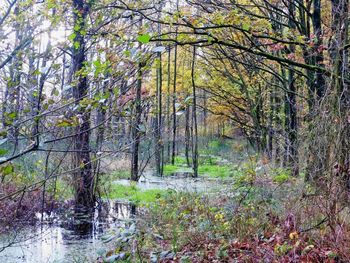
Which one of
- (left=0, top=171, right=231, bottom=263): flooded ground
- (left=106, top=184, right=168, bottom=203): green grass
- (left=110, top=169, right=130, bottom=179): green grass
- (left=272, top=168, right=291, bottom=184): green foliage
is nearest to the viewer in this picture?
(left=0, top=171, right=231, bottom=263): flooded ground

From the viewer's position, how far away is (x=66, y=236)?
714 cm

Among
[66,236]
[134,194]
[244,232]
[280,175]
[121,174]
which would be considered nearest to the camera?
[244,232]

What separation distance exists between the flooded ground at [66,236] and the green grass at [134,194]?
1.42 feet

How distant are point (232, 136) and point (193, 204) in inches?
824

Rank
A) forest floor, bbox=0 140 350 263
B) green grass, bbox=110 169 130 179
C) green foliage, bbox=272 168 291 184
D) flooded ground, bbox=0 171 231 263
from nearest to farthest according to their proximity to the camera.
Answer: forest floor, bbox=0 140 350 263 → flooded ground, bbox=0 171 231 263 → green foliage, bbox=272 168 291 184 → green grass, bbox=110 169 130 179

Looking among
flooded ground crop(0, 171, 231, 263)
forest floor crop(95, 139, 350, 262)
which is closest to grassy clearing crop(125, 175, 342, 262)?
forest floor crop(95, 139, 350, 262)

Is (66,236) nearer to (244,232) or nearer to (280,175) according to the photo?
(244,232)

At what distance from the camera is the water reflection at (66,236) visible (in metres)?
5.86

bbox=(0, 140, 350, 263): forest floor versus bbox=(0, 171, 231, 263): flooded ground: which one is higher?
bbox=(0, 140, 350, 263): forest floor

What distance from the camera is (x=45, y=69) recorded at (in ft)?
7.07

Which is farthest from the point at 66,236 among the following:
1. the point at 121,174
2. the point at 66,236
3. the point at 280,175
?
the point at 121,174

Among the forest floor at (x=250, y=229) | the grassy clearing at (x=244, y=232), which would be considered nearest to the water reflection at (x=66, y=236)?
the forest floor at (x=250, y=229)

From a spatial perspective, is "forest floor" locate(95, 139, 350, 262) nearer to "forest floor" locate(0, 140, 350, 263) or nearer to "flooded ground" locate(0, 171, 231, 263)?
"forest floor" locate(0, 140, 350, 263)

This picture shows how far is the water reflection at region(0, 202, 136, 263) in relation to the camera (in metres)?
5.86
